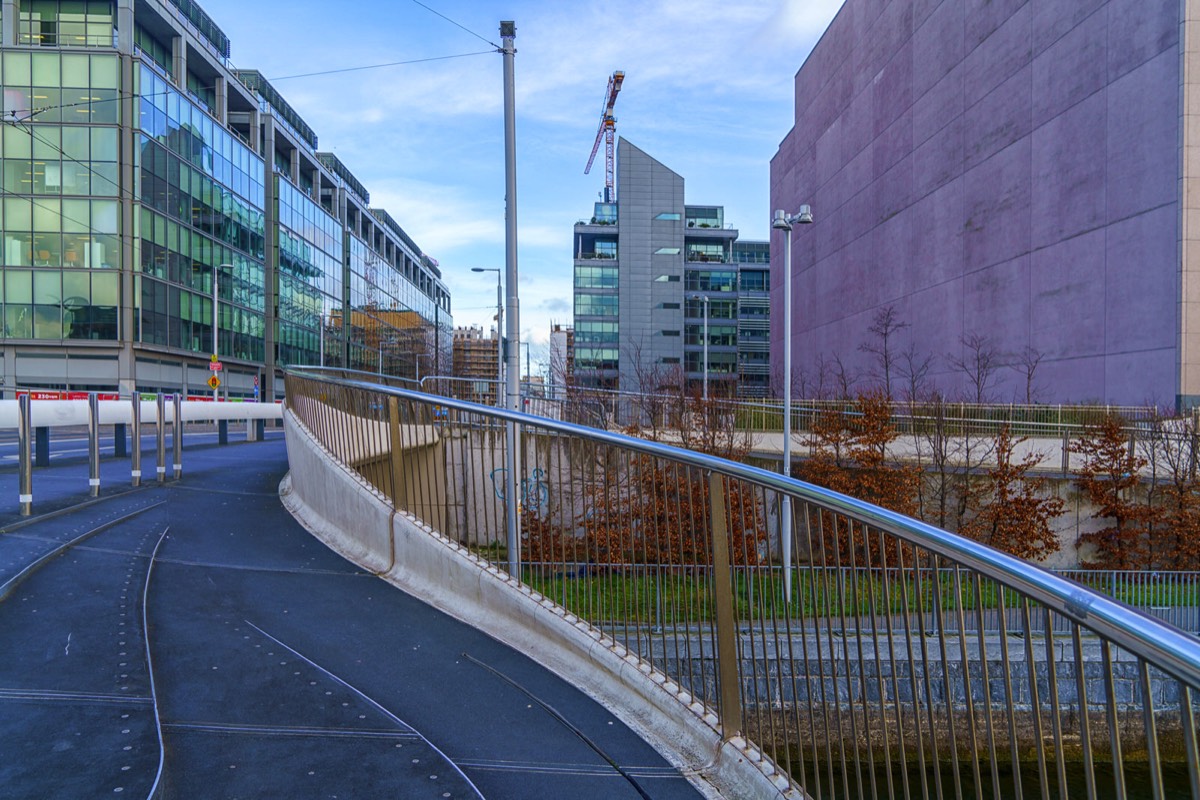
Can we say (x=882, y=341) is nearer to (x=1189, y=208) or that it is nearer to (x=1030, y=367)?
(x=1030, y=367)

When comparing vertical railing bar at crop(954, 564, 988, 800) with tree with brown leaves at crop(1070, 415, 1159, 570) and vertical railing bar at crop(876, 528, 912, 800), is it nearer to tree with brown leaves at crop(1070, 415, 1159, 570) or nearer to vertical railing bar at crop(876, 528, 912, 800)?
vertical railing bar at crop(876, 528, 912, 800)

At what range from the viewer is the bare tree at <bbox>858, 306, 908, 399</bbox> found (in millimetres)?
40438

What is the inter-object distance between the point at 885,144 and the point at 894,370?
11.8 metres

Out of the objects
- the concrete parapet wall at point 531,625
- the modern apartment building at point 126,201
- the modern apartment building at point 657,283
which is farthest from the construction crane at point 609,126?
the concrete parapet wall at point 531,625

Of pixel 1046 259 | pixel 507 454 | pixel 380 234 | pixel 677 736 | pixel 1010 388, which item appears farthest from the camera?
pixel 380 234

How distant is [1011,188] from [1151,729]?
35.4 m

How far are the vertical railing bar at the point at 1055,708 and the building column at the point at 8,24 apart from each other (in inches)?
1995

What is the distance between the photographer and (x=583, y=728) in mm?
4070

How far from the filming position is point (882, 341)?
42469 mm

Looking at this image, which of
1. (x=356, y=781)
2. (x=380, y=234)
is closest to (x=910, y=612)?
(x=356, y=781)

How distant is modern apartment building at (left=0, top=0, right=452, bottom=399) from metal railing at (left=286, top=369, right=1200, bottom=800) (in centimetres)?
3776

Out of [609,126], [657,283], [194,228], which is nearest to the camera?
[194,228]

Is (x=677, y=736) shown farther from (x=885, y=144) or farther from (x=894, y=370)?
(x=885, y=144)

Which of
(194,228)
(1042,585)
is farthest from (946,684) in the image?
(194,228)
